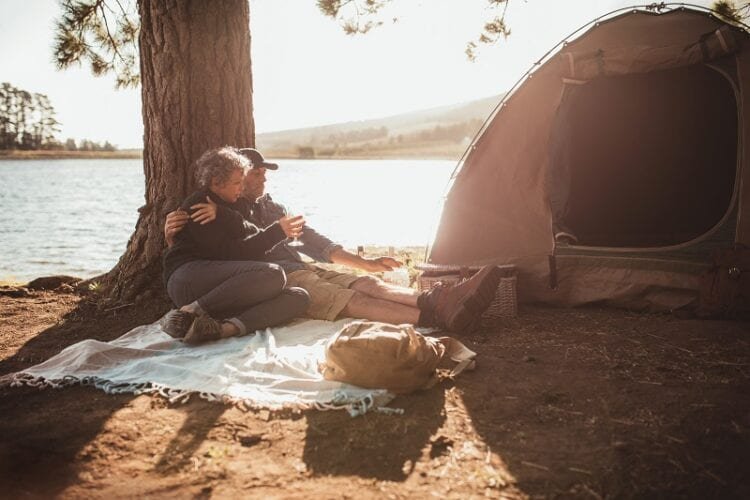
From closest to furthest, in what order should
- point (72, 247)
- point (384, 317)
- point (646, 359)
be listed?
point (646, 359), point (384, 317), point (72, 247)

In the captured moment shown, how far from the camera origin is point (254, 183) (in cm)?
417

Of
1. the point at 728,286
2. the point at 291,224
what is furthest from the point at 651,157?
the point at 291,224

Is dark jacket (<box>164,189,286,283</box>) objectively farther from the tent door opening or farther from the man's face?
the tent door opening

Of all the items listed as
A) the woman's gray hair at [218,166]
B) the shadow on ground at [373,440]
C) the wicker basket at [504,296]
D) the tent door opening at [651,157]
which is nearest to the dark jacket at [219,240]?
the woman's gray hair at [218,166]

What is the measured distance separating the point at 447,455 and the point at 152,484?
3.64 feet

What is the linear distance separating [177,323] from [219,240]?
2.00ft

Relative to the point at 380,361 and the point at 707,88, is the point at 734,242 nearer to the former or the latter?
the point at 707,88

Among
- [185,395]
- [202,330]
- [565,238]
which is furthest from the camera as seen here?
[565,238]

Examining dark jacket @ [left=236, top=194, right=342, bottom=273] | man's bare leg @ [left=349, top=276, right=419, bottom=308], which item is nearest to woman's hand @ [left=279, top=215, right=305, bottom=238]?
dark jacket @ [left=236, top=194, right=342, bottom=273]

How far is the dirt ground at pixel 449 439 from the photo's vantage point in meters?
1.97

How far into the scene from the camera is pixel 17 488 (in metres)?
1.97

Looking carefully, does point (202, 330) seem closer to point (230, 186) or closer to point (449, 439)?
point (230, 186)

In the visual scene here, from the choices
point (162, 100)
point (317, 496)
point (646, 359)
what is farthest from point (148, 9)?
point (646, 359)

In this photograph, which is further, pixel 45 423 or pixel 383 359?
pixel 383 359
